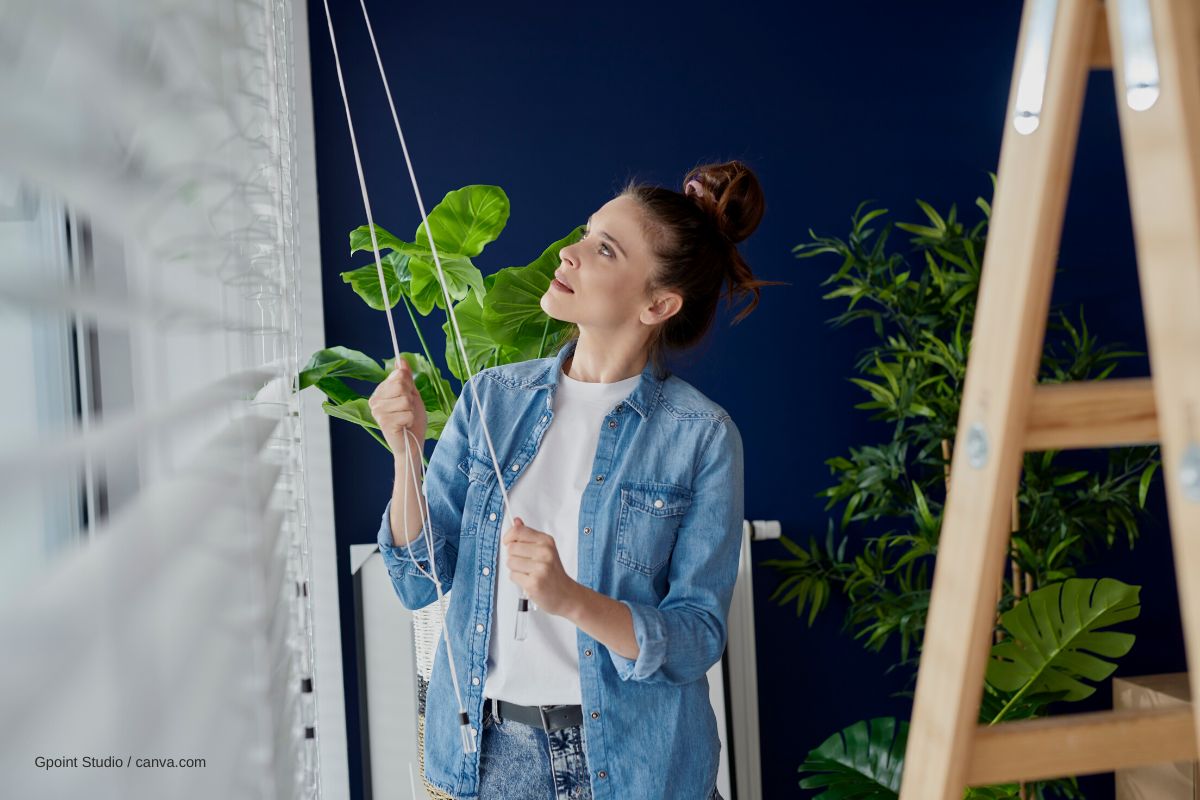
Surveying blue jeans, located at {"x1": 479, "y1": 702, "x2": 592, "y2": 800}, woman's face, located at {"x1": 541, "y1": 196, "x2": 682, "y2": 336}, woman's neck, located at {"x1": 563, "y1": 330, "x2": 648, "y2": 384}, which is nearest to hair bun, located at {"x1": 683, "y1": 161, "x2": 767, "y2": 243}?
woman's face, located at {"x1": 541, "y1": 196, "x2": 682, "y2": 336}

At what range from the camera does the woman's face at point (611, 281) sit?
1.52 metres

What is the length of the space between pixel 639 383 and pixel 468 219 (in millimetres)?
653

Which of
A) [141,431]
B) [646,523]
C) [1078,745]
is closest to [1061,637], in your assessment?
[646,523]

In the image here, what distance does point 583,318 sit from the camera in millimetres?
1527

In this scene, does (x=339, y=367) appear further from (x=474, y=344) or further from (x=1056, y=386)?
(x=1056, y=386)

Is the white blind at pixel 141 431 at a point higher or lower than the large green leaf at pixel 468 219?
lower

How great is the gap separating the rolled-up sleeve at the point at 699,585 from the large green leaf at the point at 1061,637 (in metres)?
0.83

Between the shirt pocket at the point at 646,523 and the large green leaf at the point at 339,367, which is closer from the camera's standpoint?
the shirt pocket at the point at 646,523

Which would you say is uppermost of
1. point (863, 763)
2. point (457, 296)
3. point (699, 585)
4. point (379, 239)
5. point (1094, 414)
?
point (379, 239)

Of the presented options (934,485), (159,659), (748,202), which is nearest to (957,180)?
(934,485)

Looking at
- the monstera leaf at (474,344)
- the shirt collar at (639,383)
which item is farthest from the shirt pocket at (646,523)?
the monstera leaf at (474,344)

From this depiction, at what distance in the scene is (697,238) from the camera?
1.61 metres

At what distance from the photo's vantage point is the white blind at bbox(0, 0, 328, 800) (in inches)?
11.2

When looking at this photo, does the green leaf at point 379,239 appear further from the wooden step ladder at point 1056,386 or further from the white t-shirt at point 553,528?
the wooden step ladder at point 1056,386
